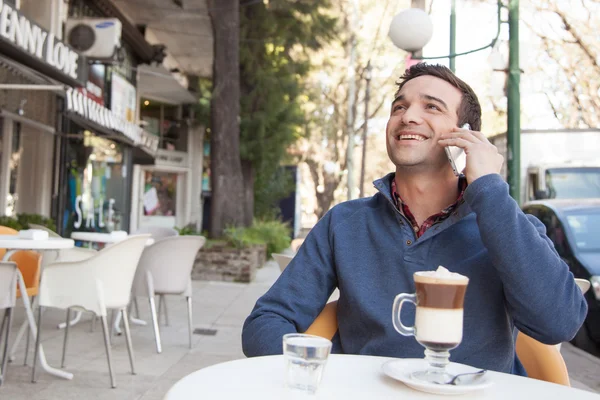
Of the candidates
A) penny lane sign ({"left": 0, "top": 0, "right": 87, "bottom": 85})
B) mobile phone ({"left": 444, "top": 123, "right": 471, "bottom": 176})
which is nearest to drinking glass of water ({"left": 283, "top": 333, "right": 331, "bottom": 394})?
mobile phone ({"left": 444, "top": 123, "right": 471, "bottom": 176})

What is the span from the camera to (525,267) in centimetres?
179

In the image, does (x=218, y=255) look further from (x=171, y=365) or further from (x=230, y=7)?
(x=171, y=365)

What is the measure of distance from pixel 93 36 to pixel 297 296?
34.5 feet

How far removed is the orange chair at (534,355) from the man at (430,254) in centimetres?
5

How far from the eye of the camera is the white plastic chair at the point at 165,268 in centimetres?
571

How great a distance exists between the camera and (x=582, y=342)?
6738mm

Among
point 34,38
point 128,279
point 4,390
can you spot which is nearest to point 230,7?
point 34,38

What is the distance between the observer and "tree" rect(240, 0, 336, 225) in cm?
1623

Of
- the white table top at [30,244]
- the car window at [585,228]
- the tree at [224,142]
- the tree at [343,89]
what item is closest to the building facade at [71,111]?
the tree at [224,142]

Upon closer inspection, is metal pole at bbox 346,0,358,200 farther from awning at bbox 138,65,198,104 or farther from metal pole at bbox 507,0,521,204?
metal pole at bbox 507,0,521,204

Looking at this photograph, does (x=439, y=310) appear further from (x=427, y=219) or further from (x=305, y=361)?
(x=427, y=219)

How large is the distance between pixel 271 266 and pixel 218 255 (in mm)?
3538

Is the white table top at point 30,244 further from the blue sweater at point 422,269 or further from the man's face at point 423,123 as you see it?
the man's face at point 423,123

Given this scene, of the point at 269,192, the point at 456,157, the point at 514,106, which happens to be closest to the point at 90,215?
the point at 514,106
